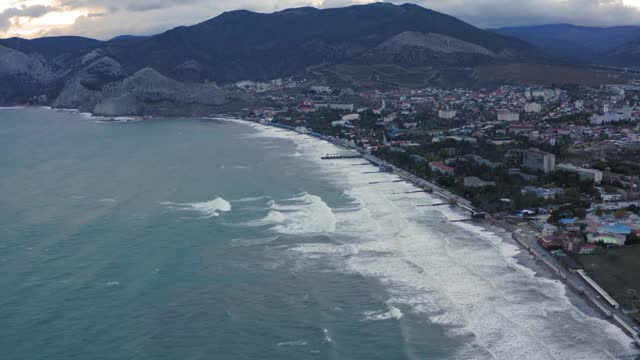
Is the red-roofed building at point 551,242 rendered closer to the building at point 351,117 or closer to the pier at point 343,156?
the pier at point 343,156

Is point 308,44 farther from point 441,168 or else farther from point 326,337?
point 326,337

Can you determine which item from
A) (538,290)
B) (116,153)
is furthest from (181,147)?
(538,290)

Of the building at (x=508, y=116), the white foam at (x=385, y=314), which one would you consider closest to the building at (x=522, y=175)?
the white foam at (x=385, y=314)

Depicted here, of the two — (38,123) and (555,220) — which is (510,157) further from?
(38,123)

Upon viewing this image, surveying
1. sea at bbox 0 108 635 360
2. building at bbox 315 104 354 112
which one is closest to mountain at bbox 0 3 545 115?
building at bbox 315 104 354 112

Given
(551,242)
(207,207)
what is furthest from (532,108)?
(551,242)

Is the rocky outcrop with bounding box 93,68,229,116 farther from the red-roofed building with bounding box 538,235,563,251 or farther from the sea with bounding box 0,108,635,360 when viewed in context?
the red-roofed building with bounding box 538,235,563,251
